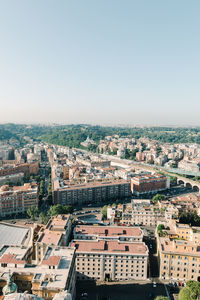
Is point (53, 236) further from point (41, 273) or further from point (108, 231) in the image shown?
point (41, 273)

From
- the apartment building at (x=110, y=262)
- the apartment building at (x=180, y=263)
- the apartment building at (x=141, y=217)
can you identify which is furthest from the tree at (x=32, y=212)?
the apartment building at (x=180, y=263)

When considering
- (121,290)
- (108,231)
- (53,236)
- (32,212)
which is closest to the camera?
(121,290)

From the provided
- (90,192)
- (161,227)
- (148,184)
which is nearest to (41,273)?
(161,227)

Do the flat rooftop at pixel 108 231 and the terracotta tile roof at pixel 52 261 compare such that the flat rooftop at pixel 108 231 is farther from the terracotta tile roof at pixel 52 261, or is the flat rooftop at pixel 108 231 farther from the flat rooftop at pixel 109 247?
the terracotta tile roof at pixel 52 261


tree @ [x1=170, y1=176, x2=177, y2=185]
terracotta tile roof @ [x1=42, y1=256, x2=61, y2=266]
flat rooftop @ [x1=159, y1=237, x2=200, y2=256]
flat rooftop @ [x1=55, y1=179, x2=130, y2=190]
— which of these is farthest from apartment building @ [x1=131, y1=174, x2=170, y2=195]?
terracotta tile roof @ [x1=42, y1=256, x2=61, y2=266]

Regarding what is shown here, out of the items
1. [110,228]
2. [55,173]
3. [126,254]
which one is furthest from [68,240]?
[55,173]
